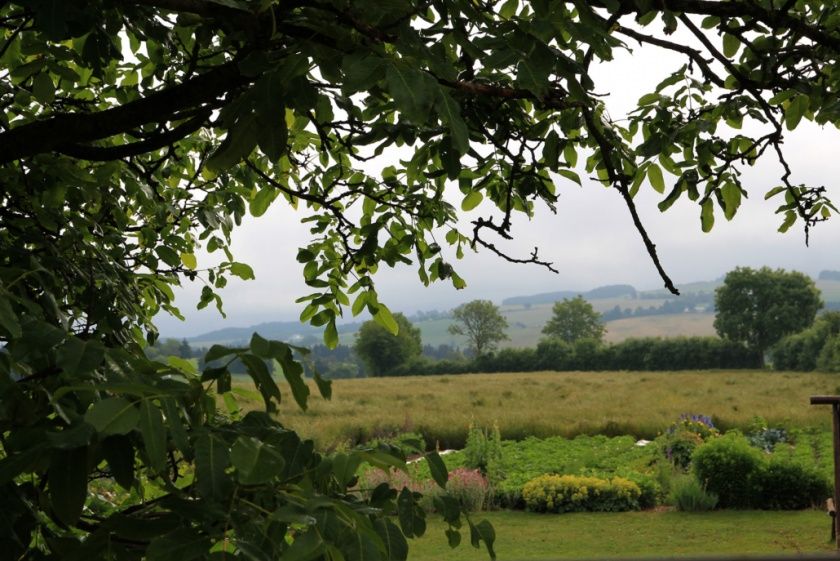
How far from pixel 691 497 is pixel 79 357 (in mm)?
13211

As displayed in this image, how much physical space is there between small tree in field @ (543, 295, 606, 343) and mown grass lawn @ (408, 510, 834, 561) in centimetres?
6962

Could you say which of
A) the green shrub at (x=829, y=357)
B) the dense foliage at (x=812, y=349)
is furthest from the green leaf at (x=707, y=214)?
the dense foliage at (x=812, y=349)

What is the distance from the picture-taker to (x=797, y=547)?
1041cm

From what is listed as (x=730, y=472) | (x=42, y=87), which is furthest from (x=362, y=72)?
(x=730, y=472)

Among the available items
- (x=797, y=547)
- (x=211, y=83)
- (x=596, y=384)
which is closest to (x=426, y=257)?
(x=211, y=83)

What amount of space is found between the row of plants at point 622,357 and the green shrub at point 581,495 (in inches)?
1558

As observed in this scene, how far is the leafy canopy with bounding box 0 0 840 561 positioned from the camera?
4.15 feet

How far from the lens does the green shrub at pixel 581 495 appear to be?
1354 cm

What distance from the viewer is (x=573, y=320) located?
82.9 meters

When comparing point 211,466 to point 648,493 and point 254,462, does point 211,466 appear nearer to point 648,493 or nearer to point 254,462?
point 254,462

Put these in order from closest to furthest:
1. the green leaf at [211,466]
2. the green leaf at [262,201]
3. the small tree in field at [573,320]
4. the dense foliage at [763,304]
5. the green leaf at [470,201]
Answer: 1. the green leaf at [211,466]
2. the green leaf at [470,201]
3. the green leaf at [262,201]
4. the dense foliage at [763,304]
5. the small tree in field at [573,320]

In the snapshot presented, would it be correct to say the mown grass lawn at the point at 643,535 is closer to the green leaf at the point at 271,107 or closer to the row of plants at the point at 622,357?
the green leaf at the point at 271,107

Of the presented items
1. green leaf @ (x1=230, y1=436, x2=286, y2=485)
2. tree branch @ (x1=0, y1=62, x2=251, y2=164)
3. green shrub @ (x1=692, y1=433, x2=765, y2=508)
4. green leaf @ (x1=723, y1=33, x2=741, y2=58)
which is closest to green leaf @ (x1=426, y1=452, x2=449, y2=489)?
green leaf @ (x1=230, y1=436, x2=286, y2=485)

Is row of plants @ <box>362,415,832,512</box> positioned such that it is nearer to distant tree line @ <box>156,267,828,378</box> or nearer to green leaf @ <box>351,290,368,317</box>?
green leaf @ <box>351,290,368,317</box>
